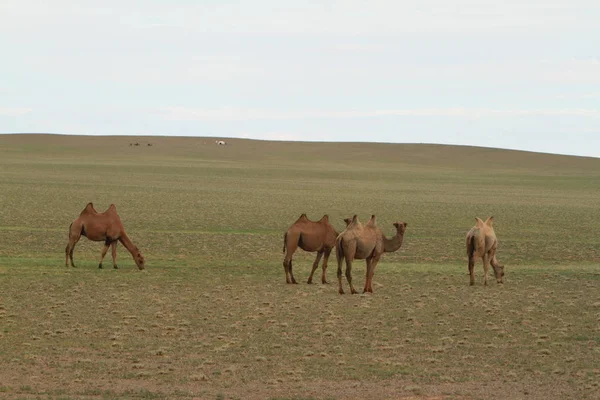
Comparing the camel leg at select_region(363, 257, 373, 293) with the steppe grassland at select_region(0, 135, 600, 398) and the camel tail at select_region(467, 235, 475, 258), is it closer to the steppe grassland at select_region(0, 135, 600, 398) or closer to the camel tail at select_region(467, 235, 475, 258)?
the steppe grassland at select_region(0, 135, 600, 398)

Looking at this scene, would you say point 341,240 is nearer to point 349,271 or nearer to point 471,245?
point 349,271

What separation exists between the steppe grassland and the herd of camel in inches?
19.9

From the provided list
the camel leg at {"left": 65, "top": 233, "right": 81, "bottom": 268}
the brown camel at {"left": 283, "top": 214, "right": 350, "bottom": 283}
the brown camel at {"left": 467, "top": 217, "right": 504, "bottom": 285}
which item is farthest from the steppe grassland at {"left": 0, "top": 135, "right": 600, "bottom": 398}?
the brown camel at {"left": 283, "top": 214, "right": 350, "bottom": 283}

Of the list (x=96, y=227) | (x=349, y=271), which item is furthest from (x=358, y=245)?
(x=96, y=227)

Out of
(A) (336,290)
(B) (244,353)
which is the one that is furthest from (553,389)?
(A) (336,290)

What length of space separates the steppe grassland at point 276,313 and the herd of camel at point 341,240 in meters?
0.50

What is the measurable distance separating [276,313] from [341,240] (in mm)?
2223

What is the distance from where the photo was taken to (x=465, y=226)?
121 ft

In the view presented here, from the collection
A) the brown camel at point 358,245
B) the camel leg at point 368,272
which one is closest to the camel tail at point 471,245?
the brown camel at point 358,245

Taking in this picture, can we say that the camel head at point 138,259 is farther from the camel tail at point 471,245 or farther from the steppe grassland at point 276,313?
the camel tail at point 471,245

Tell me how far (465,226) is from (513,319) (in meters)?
21.5

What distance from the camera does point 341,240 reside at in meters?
17.6

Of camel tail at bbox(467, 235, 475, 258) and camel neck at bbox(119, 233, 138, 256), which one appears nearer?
camel tail at bbox(467, 235, 475, 258)

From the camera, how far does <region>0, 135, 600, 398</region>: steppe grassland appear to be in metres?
11.4
